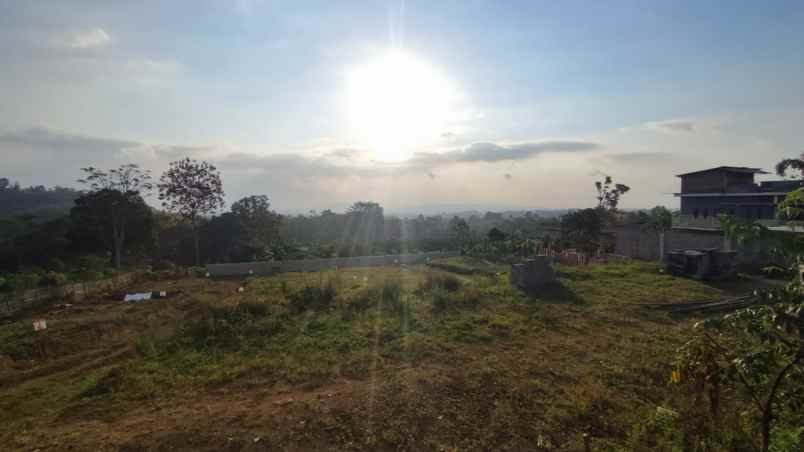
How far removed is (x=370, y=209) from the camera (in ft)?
136

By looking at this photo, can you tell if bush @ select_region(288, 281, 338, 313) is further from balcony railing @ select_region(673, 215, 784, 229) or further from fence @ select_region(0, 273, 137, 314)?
balcony railing @ select_region(673, 215, 784, 229)

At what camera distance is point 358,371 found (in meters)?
6.06

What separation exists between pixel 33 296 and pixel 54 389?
8006 mm

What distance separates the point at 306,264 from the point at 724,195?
2351 centimetres

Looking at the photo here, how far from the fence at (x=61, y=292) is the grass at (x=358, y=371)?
1.26 metres

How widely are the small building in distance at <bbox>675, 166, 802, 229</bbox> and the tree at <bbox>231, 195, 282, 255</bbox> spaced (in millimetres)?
24466

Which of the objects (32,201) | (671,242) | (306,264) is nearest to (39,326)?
(306,264)

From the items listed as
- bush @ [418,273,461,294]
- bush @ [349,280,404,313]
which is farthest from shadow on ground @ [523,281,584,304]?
bush @ [349,280,404,313]

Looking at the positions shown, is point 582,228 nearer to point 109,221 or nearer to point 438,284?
point 438,284

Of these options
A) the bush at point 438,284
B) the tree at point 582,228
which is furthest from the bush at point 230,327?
the tree at point 582,228

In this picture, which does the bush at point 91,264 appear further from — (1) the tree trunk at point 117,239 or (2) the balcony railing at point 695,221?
(2) the balcony railing at point 695,221

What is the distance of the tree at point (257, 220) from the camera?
23.9 meters

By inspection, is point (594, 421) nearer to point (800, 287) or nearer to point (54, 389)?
point (800, 287)

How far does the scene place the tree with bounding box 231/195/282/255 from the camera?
78.5 ft
